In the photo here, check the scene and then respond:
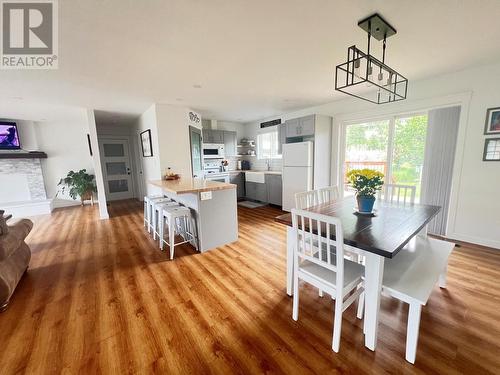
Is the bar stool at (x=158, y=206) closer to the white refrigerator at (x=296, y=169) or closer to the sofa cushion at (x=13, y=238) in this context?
the sofa cushion at (x=13, y=238)

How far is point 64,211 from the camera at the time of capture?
5496mm

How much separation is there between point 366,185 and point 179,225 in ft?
9.43

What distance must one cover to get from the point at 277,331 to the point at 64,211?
648 cm

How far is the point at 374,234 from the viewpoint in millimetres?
1438

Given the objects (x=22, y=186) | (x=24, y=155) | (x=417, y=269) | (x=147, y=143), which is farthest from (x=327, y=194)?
(x=22, y=186)

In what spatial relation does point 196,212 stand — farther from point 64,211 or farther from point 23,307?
point 64,211

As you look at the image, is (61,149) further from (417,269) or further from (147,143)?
(417,269)

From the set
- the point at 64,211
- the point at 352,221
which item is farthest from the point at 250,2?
the point at 64,211

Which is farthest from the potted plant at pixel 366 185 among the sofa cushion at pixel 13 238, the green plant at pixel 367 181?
the sofa cushion at pixel 13 238

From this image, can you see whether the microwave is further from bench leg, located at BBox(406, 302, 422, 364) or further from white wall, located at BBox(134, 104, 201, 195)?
bench leg, located at BBox(406, 302, 422, 364)

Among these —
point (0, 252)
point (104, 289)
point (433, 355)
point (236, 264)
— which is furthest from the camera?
point (236, 264)

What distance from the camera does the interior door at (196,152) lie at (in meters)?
4.67

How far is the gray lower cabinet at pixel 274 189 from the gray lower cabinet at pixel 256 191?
0.52 ft

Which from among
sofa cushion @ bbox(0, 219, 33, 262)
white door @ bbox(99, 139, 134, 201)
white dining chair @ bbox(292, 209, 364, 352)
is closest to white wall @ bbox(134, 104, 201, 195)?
sofa cushion @ bbox(0, 219, 33, 262)
